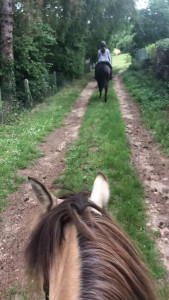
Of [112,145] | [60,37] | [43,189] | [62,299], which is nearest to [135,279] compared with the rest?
[62,299]

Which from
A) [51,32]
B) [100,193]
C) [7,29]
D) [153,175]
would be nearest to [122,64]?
[51,32]

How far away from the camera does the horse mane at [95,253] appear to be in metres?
0.90

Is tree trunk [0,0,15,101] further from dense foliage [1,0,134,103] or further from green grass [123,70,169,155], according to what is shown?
green grass [123,70,169,155]

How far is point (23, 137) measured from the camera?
277 inches

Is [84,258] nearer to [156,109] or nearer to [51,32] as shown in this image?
[156,109]

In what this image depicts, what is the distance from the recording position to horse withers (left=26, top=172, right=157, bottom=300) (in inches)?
35.5

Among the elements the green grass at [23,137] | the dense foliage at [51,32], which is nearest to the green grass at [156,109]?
the green grass at [23,137]

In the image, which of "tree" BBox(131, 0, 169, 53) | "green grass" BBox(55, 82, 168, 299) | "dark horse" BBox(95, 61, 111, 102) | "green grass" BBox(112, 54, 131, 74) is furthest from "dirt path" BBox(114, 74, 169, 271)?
"green grass" BBox(112, 54, 131, 74)

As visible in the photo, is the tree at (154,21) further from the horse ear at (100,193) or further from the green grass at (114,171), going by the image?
the horse ear at (100,193)

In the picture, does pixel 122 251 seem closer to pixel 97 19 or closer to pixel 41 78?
pixel 41 78

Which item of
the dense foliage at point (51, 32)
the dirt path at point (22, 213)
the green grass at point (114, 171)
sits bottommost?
the dirt path at point (22, 213)

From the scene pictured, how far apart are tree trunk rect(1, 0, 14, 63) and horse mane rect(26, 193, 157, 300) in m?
9.45

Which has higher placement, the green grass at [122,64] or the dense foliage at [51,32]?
the dense foliage at [51,32]

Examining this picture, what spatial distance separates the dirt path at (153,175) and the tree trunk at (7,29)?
4.78 m
